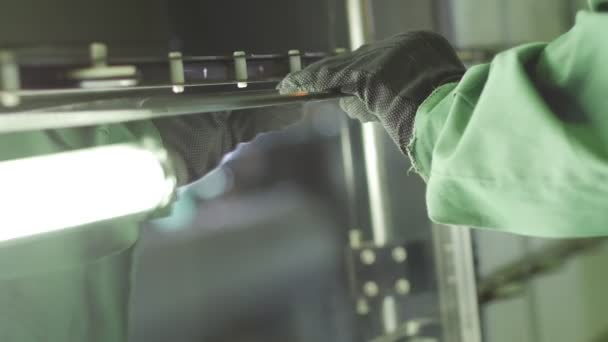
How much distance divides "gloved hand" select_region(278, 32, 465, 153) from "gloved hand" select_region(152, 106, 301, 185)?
135 mm

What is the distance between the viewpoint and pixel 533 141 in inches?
23.1

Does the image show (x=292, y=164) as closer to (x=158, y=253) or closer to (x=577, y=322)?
(x=158, y=253)

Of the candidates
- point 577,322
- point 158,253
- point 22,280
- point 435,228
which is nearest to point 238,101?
point 22,280

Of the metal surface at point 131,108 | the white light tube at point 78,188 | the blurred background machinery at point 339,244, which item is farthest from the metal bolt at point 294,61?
the white light tube at point 78,188

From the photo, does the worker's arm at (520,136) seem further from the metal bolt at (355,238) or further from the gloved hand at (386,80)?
the metal bolt at (355,238)

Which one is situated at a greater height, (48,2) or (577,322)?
(48,2)

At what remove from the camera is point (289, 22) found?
114cm

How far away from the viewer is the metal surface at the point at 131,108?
539 mm

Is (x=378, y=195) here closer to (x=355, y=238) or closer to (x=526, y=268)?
(x=355, y=238)

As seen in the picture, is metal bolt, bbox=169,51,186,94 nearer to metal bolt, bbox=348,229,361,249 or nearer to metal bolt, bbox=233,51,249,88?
metal bolt, bbox=233,51,249,88

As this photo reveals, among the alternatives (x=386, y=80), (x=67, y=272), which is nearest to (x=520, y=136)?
(x=386, y=80)

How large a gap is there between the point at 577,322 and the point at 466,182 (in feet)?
3.97

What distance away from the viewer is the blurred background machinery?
52.2 inches

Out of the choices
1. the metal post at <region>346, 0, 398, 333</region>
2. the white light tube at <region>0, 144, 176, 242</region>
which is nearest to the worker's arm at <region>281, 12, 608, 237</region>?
the white light tube at <region>0, 144, 176, 242</region>
